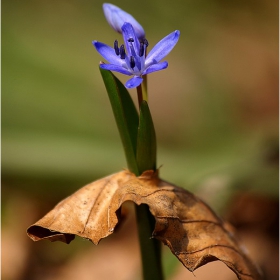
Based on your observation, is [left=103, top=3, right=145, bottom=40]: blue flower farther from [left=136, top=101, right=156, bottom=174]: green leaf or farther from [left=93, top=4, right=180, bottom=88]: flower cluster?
[left=136, top=101, right=156, bottom=174]: green leaf

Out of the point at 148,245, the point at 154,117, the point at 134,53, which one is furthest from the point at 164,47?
the point at 154,117

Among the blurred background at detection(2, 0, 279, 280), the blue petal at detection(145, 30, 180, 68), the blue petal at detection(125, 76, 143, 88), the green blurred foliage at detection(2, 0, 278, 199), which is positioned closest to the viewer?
the blue petal at detection(125, 76, 143, 88)

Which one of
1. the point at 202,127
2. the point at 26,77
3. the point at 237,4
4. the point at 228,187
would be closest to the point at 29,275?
the point at 228,187

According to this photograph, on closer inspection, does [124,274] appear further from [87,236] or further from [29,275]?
[87,236]

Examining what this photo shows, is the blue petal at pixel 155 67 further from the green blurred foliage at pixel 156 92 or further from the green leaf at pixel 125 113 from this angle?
the green blurred foliage at pixel 156 92

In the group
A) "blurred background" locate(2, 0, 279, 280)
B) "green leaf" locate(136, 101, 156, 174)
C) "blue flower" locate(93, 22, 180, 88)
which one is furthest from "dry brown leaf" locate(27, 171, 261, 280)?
"blurred background" locate(2, 0, 279, 280)

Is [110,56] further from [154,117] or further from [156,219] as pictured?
[154,117]
